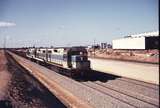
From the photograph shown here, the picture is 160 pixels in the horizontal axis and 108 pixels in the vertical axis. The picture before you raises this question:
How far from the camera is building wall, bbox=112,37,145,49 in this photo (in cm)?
7965

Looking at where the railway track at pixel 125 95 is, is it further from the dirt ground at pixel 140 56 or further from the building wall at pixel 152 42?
the building wall at pixel 152 42

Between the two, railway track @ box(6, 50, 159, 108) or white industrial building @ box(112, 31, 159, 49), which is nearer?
railway track @ box(6, 50, 159, 108)

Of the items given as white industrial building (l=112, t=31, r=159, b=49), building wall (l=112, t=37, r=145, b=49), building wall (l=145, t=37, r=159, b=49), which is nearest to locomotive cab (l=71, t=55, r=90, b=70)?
white industrial building (l=112, t=31, r=159, b=49)

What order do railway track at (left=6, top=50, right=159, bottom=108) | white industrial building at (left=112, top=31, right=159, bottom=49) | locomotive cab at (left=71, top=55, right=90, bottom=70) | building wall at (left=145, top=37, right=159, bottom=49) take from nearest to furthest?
1. railway track at (left=6, top=50, right=159, bottom=108)
2. locomotive cab at (left=71, top=55, right=90, bottom=70)
3. white industrial building at (left=112, top=31, right=159, bottom=49)
4. building wall at (left=145, top=37, right=159, bottom=49)

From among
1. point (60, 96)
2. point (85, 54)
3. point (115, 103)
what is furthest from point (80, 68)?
→ point (115, 103)

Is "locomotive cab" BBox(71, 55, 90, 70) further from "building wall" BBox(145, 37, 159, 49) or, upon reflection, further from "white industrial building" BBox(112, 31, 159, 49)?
"building wall" BBox(145, 37, 159, 49)

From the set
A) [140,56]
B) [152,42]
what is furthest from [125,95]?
[152,42]

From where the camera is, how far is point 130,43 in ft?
292

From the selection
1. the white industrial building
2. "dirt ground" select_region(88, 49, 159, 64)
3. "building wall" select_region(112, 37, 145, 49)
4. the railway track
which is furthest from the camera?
"building wall" select_region(112, 37, 145, 49)

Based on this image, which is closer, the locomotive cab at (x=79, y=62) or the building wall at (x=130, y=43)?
the locomotive cab at (x=79, y=62)

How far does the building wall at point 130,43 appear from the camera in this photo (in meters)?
79.7

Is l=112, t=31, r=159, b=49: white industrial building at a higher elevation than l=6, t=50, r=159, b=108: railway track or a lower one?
higher

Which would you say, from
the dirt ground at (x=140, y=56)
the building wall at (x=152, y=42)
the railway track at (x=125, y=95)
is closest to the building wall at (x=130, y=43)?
the building wall at (x=152, y=42)

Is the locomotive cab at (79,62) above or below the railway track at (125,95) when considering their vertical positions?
above
